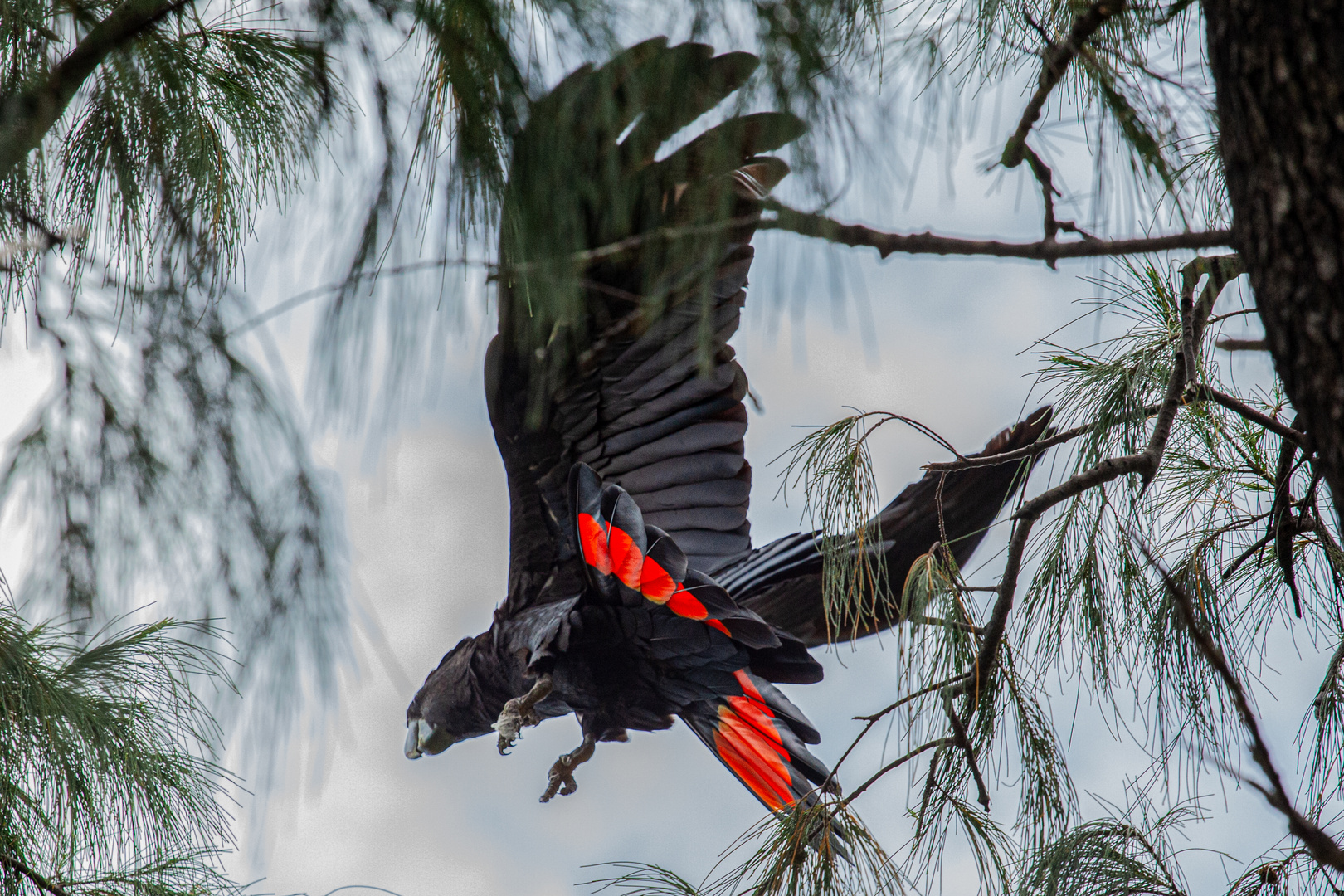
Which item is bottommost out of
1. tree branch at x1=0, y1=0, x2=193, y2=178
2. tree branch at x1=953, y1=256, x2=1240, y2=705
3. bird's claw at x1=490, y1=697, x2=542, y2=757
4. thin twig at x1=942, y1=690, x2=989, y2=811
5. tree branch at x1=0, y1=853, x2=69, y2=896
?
thin twig at x1=942, y1=690, x2=989, y2=811

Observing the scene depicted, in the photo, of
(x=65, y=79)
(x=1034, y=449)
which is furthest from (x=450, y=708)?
(x=65, y=79)

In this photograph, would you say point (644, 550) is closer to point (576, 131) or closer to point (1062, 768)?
point (1062, 768)

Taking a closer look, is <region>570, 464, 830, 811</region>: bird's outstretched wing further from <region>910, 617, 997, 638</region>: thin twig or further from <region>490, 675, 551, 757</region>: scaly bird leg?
<region>910, 617, 997, 638</region>: thin twig

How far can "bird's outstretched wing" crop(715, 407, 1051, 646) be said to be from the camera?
1210 mm

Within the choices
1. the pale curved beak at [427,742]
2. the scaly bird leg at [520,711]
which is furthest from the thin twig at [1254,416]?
the pale curved beak at [427,742]

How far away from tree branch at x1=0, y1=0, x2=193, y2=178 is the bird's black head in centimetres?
102

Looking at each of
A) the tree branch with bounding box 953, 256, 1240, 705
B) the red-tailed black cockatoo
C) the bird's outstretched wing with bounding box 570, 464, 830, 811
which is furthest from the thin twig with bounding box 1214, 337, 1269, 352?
the bird's outstretched wing with bounding box 570, 464, 830, 811

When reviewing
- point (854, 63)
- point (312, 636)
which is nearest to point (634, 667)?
point (312, 636)

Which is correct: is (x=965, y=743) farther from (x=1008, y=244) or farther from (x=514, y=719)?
(x=514, y=719)

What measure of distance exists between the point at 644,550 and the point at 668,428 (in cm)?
23

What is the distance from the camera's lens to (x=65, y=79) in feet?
1.71

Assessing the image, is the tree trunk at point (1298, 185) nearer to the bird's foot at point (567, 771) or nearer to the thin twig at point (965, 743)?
the thin twig at point (965, 743)

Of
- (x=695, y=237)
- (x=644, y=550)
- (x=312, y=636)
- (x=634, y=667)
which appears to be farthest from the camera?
(x=634, y=667)

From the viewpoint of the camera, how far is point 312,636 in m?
0.56
